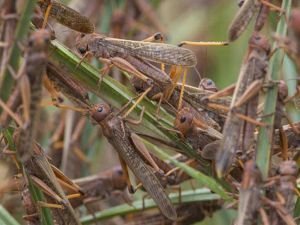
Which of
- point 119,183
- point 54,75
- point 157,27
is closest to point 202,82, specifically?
point 54,75

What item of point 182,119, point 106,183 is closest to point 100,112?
point 182,119

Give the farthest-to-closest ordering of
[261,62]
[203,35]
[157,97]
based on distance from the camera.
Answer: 1. [203,35]
2. [157,97]
3. [261,62]

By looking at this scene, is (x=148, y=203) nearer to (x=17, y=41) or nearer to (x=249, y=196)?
(x=249, y=196)

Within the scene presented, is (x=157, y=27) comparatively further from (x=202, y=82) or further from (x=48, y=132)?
(x=202, y=82)

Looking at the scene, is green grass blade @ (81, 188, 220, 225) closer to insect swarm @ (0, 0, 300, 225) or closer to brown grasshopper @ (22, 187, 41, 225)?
insect swarm @ (0, 0, 300, 225)

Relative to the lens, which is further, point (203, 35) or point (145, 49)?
point (203, 35)

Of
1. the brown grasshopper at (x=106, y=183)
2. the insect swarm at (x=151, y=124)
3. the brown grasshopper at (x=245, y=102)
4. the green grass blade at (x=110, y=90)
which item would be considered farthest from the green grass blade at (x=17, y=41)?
the brown grasshopper at (x=106, y=183)

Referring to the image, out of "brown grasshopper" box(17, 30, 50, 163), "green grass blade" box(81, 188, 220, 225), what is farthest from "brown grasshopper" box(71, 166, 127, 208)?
"brown grasshopper" box(17, 30, 50, 163)
